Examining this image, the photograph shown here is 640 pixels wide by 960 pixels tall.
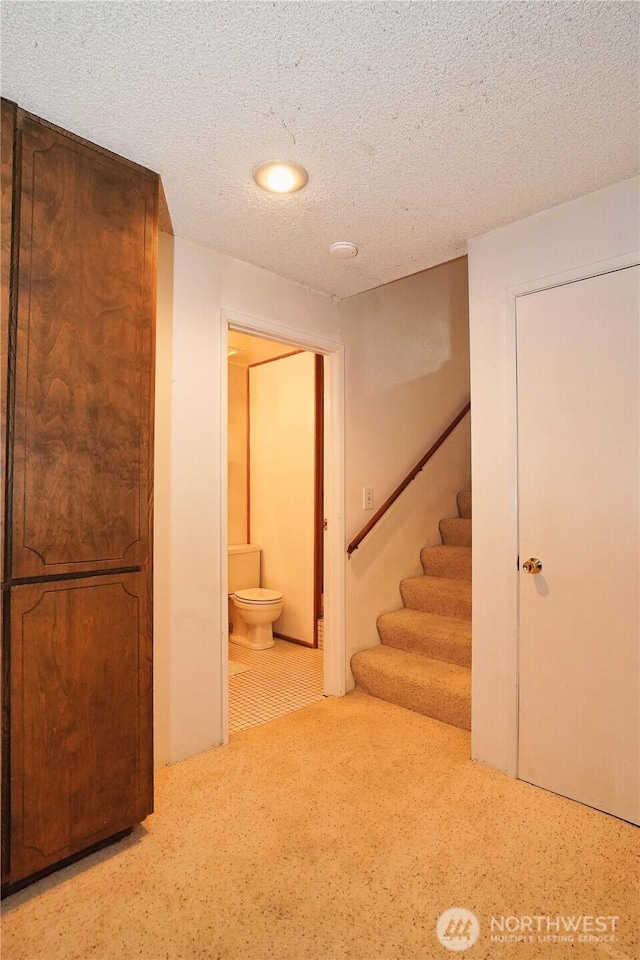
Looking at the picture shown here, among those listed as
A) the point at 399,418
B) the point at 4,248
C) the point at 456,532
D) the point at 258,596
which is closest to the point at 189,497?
the point at 4,248

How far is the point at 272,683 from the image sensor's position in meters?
3.29

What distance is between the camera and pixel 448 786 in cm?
212

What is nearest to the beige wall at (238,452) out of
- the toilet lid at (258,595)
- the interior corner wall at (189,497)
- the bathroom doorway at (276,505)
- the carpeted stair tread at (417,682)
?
the bathroom doorway at (276,505)

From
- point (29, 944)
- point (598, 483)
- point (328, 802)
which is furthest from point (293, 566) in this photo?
point (29, 944)

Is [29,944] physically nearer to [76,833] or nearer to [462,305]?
[76,833]

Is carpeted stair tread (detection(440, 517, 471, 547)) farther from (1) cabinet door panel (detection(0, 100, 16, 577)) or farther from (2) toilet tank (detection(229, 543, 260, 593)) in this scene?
(1) cabinet door panel (detection(0, 100, 16, 577))

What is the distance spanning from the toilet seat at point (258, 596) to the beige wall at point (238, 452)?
0.59m

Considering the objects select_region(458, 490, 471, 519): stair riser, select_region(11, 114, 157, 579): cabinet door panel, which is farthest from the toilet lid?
select_region(11, 114, 157, 579): cabinet door panel

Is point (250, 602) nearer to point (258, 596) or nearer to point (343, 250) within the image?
point (258, 596)

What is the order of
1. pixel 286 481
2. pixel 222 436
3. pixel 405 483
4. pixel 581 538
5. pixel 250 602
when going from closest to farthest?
1. pixel 581 538
2. pixel 222 436
3. pixel 405 483
4. pixel 250 602
5. pixel 286 481

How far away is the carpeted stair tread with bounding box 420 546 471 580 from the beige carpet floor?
1.36 meters

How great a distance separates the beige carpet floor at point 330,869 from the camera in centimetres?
139

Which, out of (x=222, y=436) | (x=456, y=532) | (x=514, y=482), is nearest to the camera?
(x=514, y=482)

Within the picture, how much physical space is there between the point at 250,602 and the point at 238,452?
1.38 metres
